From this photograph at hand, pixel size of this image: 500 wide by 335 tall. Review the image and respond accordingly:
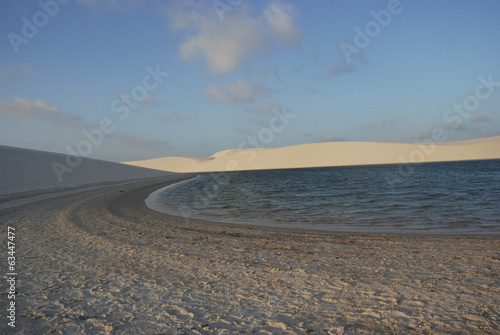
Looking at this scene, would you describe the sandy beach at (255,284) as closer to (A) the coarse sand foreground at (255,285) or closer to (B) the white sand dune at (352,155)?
(A) the coarse sand foreground at (255,285)

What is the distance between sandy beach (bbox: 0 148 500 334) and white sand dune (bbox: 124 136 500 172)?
4253 inches

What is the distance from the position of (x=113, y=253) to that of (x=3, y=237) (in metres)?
4.09

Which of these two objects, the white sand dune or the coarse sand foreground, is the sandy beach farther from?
the white sand dune

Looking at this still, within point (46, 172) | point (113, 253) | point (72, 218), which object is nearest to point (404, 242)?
point (113, 253)

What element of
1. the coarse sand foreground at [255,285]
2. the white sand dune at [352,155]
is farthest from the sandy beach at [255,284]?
the white sand dune at [352,155]

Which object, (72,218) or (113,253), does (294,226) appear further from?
(72,218)

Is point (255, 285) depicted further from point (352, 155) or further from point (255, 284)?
point (352, 155)

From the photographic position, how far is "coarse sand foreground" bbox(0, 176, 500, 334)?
348cm

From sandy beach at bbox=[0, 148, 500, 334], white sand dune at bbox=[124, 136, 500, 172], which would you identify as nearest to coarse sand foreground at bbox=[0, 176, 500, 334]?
sandy beach at bbox=[0, 148, 500, 334]

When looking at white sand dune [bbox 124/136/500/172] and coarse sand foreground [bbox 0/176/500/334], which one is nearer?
coarse sand foreground [bbox 0/176/500/334]

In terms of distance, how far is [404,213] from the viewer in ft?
42.1

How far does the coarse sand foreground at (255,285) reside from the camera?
3480 millimetres

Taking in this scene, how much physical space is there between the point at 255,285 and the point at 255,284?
0.04m

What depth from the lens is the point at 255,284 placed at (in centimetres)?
484
